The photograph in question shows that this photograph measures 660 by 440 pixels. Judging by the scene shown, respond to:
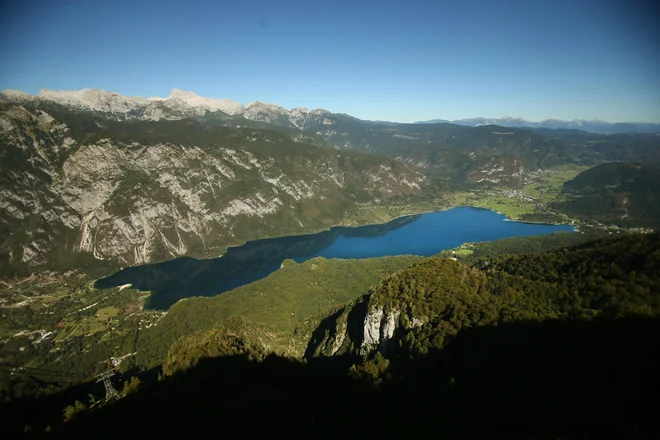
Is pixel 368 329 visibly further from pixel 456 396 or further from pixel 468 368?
pixel 456 396

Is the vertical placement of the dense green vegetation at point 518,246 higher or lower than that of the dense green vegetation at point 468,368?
lower

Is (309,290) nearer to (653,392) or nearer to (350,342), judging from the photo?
(350,342)

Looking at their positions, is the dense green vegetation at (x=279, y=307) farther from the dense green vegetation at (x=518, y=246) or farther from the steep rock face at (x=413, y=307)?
the dense green vegetation at (x=518, y=246)


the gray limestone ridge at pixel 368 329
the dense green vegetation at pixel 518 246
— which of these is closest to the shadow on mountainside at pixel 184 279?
the gray limestone ridge at pixel 368 329

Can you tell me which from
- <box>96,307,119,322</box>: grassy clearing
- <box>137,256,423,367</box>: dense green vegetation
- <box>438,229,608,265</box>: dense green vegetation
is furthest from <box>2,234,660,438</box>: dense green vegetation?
<box>438,229,608,265</box>: dense green vegetation

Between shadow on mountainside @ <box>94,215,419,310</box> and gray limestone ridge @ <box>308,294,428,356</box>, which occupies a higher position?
gray limestone ridge @ <box>308,294,428,356</box>

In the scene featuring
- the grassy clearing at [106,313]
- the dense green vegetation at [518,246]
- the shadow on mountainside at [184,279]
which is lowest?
the grassy clearing at [106,313]

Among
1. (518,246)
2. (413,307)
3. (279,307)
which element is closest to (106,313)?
(279,307)

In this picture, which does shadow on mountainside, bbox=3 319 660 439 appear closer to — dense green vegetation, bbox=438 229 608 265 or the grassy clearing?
the grassy clearing

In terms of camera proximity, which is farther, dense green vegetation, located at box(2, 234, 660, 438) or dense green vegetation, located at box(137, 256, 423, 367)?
dense green vegetation, located at box(137, 256, 423, 367)
